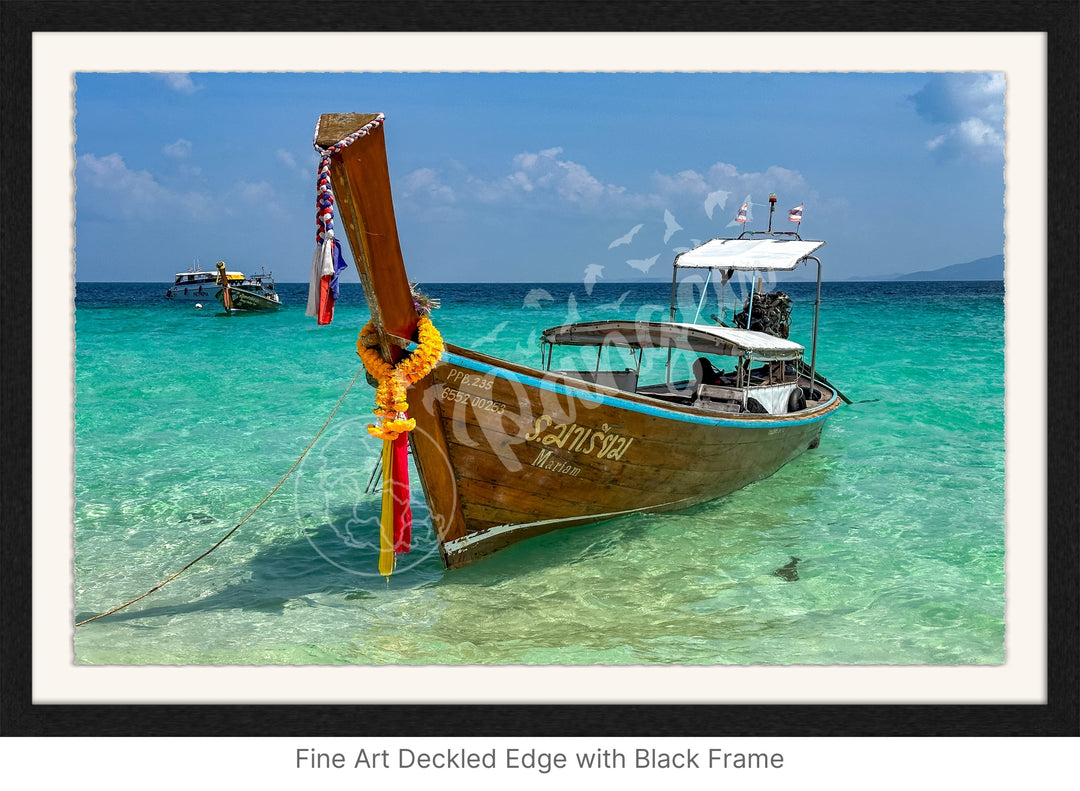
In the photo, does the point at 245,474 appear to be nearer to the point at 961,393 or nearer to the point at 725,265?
the point at 725,265

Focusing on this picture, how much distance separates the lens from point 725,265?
34.8 feet

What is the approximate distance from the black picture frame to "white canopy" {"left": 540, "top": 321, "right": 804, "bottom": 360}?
4969mm

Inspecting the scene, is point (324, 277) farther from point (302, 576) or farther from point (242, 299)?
point (242, 299)

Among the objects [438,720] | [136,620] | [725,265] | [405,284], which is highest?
[725,265]

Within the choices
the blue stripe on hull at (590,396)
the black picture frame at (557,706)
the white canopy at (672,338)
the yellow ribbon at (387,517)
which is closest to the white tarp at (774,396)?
the white canopy at (672,338)

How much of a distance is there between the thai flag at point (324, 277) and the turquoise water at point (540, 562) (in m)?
2.38

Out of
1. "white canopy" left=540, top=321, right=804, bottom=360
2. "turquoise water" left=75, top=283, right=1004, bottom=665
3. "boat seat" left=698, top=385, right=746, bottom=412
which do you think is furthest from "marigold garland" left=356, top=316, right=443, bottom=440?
"boat seat" left=698, top=385, right=746, bottom=412

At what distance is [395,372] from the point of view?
18.1 feet

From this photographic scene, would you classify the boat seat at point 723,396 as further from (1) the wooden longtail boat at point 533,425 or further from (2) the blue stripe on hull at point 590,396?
(2) the blue stripe on hull at point 590,396

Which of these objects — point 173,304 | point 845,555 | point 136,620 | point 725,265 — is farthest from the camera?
point 173,304

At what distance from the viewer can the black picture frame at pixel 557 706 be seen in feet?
10.8
